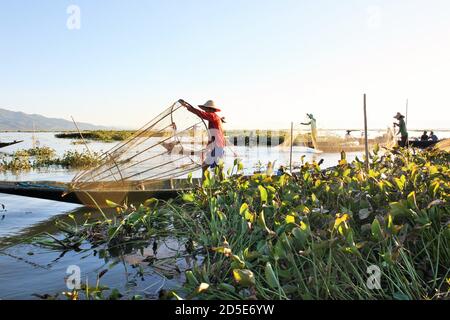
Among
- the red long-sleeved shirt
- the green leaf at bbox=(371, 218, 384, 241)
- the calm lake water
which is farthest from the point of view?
the red long-sleeved shirt

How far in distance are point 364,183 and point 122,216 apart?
10.8ft

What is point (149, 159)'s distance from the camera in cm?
827

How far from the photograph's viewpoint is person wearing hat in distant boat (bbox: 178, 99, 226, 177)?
7.93m

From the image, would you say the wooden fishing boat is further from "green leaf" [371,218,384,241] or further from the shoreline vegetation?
"green leaf" [371,218,384,241]

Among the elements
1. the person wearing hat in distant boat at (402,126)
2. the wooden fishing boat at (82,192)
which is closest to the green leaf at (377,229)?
the wooden fishing boat at (82,192)

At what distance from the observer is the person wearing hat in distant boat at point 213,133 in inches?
312

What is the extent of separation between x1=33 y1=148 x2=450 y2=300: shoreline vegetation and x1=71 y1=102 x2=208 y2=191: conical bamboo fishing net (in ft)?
6.42

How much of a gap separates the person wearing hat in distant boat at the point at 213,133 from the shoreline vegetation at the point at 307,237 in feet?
5.31

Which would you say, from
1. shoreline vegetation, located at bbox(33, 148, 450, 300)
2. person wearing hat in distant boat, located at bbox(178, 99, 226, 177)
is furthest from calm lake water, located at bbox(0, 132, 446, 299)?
person wearing hat in distant boat, located at bbox(178, 99, 226, 177)

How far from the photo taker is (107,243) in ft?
17.4

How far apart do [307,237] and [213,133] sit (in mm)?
4997

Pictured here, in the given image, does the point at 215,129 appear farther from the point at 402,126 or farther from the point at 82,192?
the point at 402,126

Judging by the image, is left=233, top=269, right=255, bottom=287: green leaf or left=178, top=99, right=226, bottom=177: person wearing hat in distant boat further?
left=178, top=99, right=226, bottom=177: person wearing hat in distant boat

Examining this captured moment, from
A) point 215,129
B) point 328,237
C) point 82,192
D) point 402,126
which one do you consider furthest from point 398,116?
point 328,237
